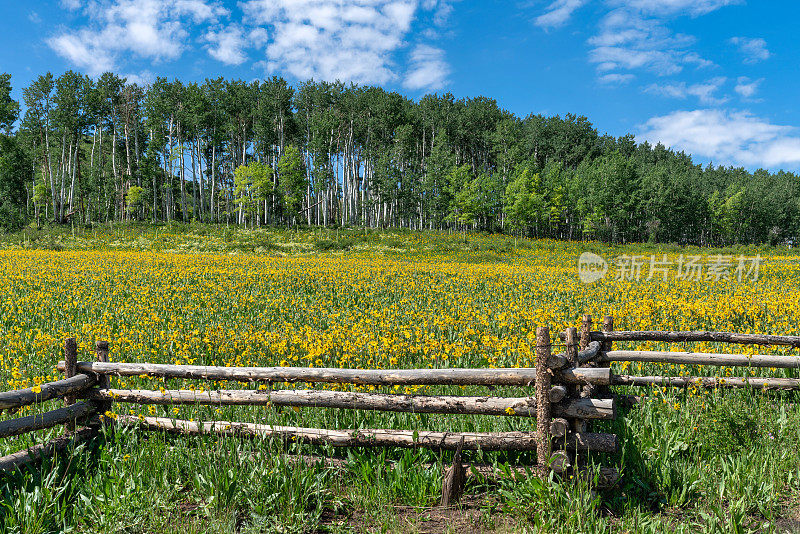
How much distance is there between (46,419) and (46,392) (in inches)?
9.7

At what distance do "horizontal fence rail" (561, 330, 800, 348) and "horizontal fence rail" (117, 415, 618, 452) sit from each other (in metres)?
2.14

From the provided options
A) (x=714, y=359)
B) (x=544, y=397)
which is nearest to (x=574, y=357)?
(x=544, y=397)

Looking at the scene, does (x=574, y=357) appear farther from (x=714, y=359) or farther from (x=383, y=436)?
(x=714, y=359)

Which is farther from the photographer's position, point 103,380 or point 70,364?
point 103,380

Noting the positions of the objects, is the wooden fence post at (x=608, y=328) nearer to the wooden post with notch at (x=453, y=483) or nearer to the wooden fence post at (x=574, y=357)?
the wooden fence post at (x=574, y=357)

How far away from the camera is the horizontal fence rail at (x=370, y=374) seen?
12.4 feet

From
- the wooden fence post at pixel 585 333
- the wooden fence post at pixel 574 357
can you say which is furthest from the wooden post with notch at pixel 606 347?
the wooden fence post at pixel 574 357

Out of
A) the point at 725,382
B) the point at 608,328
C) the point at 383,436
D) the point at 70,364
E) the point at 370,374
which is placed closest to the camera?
the point at 383,436

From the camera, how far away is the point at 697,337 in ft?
19.5

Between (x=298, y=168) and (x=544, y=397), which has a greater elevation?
(x=298, y=168)

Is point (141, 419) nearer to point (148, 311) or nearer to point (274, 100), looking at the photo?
point (148, 311)

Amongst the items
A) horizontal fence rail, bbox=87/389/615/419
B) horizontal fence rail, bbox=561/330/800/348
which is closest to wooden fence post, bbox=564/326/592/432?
horizontal fence rail, bbox=87/389/615/419

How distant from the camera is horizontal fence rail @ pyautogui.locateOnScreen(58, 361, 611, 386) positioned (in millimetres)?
3766

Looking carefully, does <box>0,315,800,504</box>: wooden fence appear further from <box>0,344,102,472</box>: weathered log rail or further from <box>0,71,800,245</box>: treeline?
<box>0,71,800,245</box>: treeline
